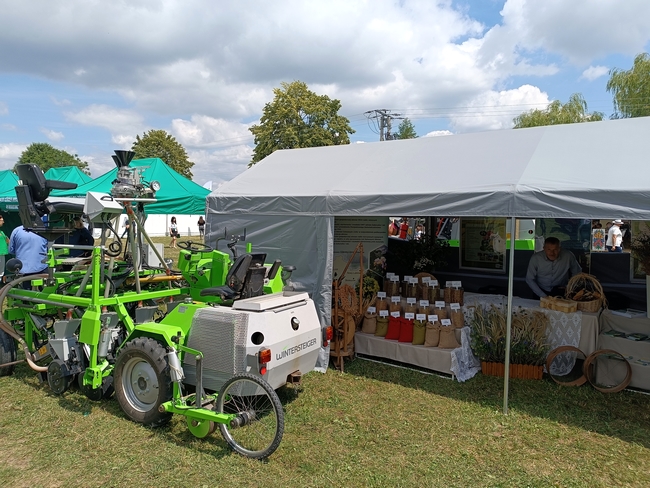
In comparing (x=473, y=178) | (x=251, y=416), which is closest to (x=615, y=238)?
(x=473, y=178)

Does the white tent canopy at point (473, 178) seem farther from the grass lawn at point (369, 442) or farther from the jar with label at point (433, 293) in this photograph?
the grass lawn at point (369, 442)

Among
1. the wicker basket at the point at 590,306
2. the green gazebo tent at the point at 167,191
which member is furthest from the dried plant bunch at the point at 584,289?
the green gazebo tent at the point at 167,191

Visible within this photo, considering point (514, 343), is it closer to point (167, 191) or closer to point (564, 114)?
point (167, 191)

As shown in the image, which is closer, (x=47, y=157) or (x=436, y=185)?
(x=436, y=185)

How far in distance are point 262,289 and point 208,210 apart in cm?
258

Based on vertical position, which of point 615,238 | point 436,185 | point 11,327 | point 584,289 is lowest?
point 11,327

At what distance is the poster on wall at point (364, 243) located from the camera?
6.98 metres

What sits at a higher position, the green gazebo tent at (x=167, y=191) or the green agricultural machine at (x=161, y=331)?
the green gazebo tent at (x=167, y=191)

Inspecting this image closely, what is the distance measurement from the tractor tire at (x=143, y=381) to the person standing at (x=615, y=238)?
7255 mm

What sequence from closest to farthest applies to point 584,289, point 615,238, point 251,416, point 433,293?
point 251,416 < point 584,289 < point 433,293 < point 615,238

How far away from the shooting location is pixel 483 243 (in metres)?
8.12

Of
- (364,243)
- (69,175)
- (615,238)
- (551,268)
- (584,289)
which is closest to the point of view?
(584,289)

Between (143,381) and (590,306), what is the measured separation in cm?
480

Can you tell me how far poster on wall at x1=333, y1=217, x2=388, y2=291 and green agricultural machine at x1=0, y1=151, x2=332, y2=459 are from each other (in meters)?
2.06
